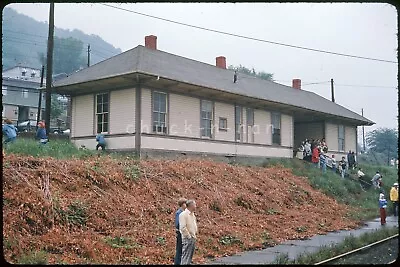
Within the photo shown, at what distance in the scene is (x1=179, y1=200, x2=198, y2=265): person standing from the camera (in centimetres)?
848

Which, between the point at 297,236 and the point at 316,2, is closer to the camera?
the point at 316,2

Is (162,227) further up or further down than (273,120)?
further down

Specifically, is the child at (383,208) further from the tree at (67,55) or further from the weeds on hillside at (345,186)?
the tree at (67,55)

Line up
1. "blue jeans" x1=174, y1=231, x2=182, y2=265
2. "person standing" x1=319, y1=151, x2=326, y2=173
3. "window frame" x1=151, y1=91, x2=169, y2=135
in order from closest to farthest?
"blue jeans" x1=174, y1=231, x2=182, y2=265 < "window frame" x1=151, y1=91, x2=169, y2=135 < "person standing" x1=319, y1=151, x2=326, y2=173

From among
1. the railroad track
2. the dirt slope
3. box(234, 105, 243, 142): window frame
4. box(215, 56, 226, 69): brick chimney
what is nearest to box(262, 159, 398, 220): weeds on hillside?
the dirt slope

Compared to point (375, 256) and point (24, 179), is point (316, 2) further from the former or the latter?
point (24, 179)

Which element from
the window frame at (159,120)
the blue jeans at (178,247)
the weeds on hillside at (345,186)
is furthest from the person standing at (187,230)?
the window frame at (159,120)

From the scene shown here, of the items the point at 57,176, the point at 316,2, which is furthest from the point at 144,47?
the point at 316,2

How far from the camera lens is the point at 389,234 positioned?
43.2ft

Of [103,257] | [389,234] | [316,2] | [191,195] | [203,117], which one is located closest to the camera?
[316,2]

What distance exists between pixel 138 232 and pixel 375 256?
214 inches

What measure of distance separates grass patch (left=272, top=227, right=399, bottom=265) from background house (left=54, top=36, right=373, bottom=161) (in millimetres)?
8744

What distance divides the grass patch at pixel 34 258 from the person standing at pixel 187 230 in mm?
2361

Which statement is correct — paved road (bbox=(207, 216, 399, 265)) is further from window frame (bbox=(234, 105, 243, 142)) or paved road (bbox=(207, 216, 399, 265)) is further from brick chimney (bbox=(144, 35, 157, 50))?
brick chimney (bbox=(144, 35, 157, 50))
